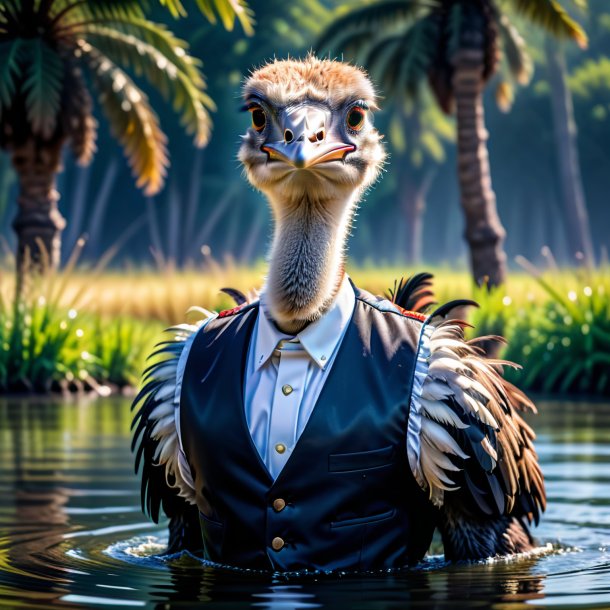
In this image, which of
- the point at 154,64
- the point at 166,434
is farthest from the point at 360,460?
the point at 154,64

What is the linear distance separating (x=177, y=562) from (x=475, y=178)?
17213 millimetres

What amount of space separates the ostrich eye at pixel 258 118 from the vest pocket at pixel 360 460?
116 cm

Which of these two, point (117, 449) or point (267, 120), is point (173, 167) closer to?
point (117, 449)

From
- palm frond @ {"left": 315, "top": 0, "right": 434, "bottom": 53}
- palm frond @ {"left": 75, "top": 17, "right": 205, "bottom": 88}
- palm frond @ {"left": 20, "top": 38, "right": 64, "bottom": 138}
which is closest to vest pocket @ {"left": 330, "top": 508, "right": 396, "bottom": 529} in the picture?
palm frond @ {"left": 20, "top": 38, "right": 64, "bottom": 138}

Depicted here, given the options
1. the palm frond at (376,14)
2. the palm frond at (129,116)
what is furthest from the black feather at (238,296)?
the palm frond at (376,14)

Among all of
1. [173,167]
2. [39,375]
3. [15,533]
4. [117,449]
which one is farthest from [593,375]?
[173,167]

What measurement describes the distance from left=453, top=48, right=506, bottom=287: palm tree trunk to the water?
12344 millimetres

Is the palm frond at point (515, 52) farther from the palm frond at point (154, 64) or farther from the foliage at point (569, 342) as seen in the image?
the foliage at point (569, 342)

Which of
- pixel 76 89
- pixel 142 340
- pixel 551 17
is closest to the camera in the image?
pixel 142 340

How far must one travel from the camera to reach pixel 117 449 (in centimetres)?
1038

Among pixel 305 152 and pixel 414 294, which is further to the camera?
pixel 414 294

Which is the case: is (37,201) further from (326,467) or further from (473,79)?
(326,467)

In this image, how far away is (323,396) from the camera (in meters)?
5.14

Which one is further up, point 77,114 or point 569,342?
point 77,114
